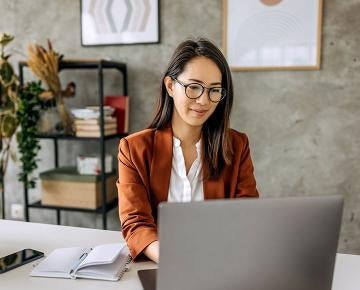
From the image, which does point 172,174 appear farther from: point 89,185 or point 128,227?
point 89,185

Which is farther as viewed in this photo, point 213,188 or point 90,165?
point 90,165

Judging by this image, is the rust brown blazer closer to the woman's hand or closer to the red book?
the woman's hand

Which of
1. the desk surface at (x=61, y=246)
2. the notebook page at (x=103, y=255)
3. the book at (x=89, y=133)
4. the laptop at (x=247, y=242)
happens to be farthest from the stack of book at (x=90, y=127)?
the laptop at (x=247, y=242)

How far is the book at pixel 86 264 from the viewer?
120 centimetres

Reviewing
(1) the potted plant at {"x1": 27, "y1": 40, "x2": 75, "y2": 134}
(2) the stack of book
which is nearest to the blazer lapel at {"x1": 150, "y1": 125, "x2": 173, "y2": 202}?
(2) the stack of book

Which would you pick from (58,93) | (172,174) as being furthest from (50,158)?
(172,174)

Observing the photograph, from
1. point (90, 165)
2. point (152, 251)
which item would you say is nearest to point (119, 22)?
point (90, 165)

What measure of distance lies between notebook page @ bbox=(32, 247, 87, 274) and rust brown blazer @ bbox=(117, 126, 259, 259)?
17 centimetres

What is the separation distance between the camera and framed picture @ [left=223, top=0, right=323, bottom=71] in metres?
2.63

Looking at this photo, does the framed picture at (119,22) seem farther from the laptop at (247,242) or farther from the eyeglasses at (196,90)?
the laptop at (247,242)

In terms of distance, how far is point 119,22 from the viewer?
2955 mm

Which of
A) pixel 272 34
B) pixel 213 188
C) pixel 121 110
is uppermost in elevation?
pixel 272 34

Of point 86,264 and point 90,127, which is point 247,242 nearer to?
point 86,264

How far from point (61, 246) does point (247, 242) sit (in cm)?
79
